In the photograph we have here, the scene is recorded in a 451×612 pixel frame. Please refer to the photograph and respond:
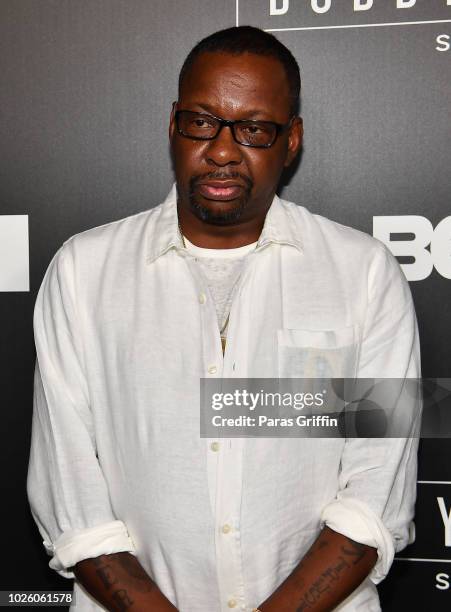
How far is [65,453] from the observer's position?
5.06ft

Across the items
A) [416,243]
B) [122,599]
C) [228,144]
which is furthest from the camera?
[416,243]

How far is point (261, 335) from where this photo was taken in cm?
159

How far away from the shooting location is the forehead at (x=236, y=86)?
1576 millimetres

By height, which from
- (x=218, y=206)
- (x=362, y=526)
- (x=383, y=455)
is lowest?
→ (x=362, y=526)

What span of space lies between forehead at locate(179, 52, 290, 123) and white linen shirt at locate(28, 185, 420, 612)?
0.86ft

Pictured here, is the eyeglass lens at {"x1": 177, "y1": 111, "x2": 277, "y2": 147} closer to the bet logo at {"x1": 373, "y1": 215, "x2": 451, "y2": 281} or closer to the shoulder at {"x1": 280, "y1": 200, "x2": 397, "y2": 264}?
the shoulder at {"x1": 280, "y1": 200, "x2": 397, "y2": 264}

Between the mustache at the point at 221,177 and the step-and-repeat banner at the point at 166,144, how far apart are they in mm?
421

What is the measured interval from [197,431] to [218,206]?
45 cm

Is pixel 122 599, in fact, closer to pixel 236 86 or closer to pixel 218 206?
pixel 218 206

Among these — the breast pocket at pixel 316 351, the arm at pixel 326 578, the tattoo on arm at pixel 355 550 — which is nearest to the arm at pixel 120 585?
the arm at pixel 326 578

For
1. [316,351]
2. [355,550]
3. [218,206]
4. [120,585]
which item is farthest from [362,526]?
[218,206]

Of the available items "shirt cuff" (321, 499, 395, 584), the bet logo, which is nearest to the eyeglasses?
the bet logo

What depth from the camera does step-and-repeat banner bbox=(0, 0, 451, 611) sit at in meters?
1.94

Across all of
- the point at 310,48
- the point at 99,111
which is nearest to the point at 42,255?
the point at 99,111
